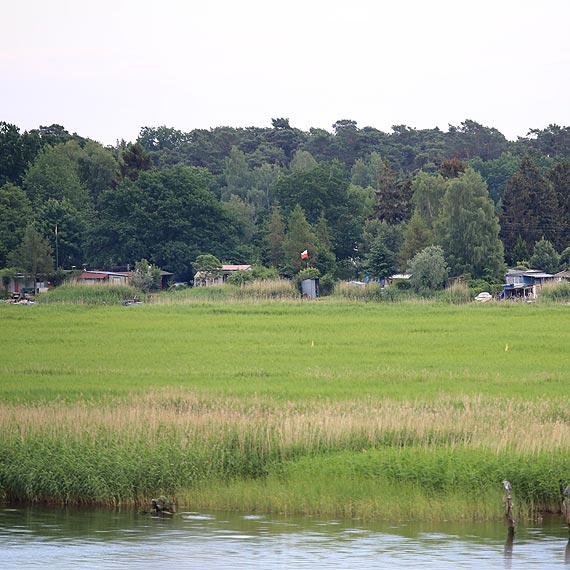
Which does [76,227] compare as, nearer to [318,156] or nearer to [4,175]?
[4,175]

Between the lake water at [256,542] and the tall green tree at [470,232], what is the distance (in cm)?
6790

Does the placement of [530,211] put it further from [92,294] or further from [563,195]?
[92,294]

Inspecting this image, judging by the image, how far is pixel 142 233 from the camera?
340 ft

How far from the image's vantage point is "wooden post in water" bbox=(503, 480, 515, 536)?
2111 centimetres

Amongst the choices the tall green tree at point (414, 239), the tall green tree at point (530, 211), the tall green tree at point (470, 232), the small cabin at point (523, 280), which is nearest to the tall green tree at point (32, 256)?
the tall green tree at point (414, 239)

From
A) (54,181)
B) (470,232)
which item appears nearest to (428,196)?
(470,232)

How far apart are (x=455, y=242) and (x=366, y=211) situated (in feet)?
79.3

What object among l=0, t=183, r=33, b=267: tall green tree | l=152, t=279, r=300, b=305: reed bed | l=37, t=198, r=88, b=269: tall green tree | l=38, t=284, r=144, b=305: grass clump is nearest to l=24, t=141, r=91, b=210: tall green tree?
l=0, t=183, r=33, b=267: tall green tree

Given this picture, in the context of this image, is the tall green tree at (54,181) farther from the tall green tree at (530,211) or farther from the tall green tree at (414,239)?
the tall green tree at (530,211)

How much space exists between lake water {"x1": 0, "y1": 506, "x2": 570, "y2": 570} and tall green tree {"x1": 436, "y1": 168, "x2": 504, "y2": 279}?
67.9 metres

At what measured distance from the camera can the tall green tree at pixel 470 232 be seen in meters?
89.8

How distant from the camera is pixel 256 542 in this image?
21.3 m

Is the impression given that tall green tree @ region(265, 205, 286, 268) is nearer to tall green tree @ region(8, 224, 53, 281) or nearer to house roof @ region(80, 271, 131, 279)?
house roof @ region(80, 271, 131, 279)

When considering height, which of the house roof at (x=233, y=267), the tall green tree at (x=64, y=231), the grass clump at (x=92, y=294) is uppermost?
the tall green tree at (x=64, y=231)
